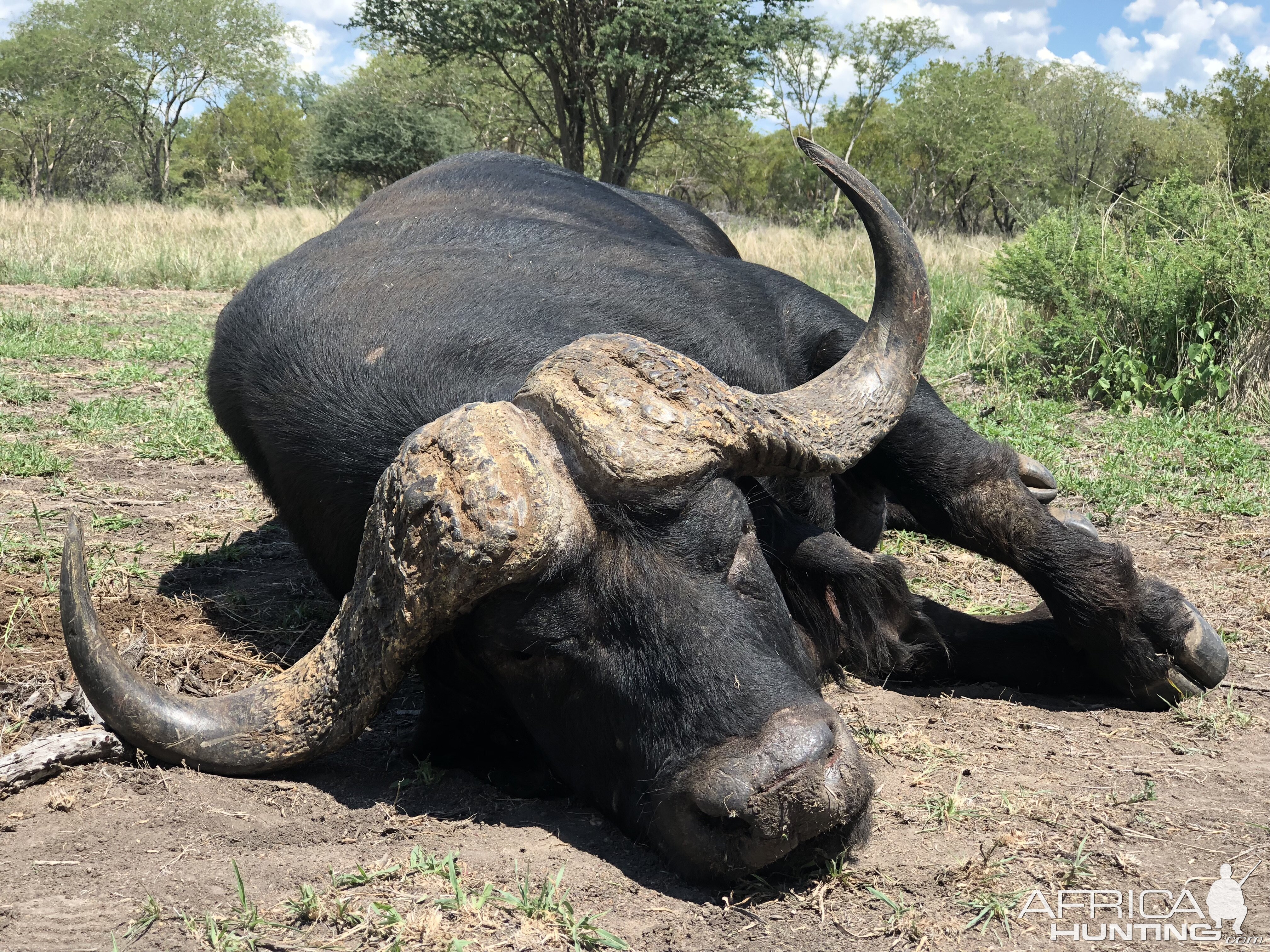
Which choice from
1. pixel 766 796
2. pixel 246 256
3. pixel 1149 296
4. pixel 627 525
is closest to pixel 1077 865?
pixel 766 796

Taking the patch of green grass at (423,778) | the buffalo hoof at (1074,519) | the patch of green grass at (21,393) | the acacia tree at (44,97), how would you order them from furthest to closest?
the acacia tree at (44,97), the patch of green grass at (21,393), the buffalo hoof at (1074,519), the patch of green grass at (423,778)

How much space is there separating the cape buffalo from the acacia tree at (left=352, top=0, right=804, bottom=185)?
17.3m

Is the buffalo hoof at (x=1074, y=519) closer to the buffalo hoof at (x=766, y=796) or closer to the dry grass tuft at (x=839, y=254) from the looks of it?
the buffalo hoof at (x=766, y=796)

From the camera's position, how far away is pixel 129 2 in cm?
3766

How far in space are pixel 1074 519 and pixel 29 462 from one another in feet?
17.0

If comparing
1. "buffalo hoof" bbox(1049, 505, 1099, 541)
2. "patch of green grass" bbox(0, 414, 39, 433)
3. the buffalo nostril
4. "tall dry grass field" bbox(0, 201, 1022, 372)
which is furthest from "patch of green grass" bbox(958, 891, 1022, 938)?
"tall dry grass field" bbox(0, 201, 1022, 372)

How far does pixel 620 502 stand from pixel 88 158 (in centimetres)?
5077

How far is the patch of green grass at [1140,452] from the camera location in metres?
5.35

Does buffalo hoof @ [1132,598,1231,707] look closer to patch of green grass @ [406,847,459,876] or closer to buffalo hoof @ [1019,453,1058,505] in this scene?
buffalo hoof @ [1019,453,1058,505]

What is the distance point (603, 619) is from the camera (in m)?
2.42

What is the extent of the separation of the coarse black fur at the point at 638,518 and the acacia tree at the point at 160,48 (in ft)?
126

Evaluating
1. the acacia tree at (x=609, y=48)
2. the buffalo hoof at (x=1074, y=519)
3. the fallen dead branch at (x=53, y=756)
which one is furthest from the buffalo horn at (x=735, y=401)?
the acacia tree at (x=609, y=48)

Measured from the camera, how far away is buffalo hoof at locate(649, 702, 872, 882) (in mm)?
2160

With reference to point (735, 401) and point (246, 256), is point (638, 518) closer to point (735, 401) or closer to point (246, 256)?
point (735, 401)
